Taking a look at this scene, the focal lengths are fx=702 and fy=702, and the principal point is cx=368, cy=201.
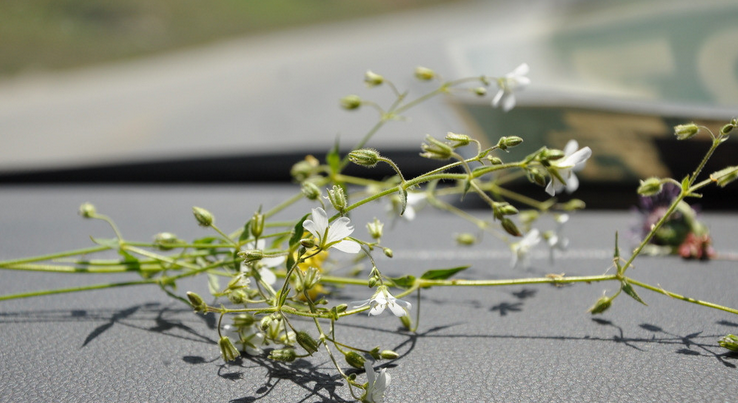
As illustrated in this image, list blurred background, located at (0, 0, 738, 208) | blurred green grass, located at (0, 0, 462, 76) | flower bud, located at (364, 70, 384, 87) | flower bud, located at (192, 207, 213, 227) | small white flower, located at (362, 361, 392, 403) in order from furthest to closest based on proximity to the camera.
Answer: blurred green grass, located at (0, 0, 462, 76) < blurred background, located at (0, 0, 738, 208) < flower bud, located at (364, 70, 384, 87) < flower bud, located at (192, 207, 213, 227) < small white flower, located at (362, 361, 392, 403)

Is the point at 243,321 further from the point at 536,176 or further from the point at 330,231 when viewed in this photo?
the point at 536,176

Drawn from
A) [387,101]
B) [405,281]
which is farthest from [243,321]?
[387,101]

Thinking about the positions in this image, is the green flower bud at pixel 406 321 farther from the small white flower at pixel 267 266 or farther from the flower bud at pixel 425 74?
the flower bud at pixel 425 74

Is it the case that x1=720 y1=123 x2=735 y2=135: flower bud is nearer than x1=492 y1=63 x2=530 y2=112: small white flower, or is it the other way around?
x1=720 y1=123 x2=735 y2=135: flower bud

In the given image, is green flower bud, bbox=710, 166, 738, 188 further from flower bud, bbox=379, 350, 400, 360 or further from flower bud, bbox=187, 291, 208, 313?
flower bud, bbox=187, 291, 208, 313

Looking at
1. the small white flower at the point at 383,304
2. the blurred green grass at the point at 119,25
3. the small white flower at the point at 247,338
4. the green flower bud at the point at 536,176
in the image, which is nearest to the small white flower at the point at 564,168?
the green flower bud at the point at 536,176

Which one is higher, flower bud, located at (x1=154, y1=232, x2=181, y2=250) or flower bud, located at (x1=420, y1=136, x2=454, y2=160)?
flower bud, located at (x1=420, y1=136, x2=454, y2=160)

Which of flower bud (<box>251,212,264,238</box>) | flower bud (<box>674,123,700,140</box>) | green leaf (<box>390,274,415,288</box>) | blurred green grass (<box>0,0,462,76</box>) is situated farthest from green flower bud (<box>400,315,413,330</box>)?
blurred green grass (<box>0,0,462,76</box>)
